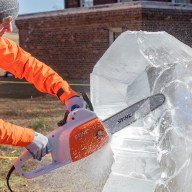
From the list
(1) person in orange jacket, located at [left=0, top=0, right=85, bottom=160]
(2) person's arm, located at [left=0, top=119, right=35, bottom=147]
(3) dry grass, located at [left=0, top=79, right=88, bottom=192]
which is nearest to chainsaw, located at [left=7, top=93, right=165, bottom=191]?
(1) person in orange jacket, located at [left=0, top=0, right=85, bottom=160]

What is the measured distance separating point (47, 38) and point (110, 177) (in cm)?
1478

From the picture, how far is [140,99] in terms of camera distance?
3.73 meters

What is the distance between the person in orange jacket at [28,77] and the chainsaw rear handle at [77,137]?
10 cm

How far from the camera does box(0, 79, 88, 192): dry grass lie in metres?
5.19

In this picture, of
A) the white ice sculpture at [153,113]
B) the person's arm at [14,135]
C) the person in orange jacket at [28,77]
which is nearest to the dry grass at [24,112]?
the white ice sculpture at [153,113]

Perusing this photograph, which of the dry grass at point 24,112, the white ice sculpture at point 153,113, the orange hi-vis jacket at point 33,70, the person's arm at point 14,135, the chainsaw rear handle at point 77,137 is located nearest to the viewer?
the person's arm at point 14,135

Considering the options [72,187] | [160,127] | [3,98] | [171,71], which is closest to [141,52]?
[171,71]

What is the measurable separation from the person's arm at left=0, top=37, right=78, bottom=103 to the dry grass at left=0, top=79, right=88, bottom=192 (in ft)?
5.16

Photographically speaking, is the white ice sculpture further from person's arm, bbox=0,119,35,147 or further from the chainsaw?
person's arm, bbox=0,119,35,147

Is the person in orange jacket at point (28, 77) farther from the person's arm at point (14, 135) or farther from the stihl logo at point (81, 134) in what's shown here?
the stihl logo at point (81, 134)

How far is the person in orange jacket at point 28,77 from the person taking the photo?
318cm

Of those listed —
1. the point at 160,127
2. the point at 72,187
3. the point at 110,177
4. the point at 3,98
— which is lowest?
the point at 3,98

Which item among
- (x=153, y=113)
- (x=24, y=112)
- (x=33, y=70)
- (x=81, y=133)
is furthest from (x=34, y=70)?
(x=24, y=112)

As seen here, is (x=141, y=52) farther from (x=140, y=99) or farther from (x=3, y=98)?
(x=3, y=98)
